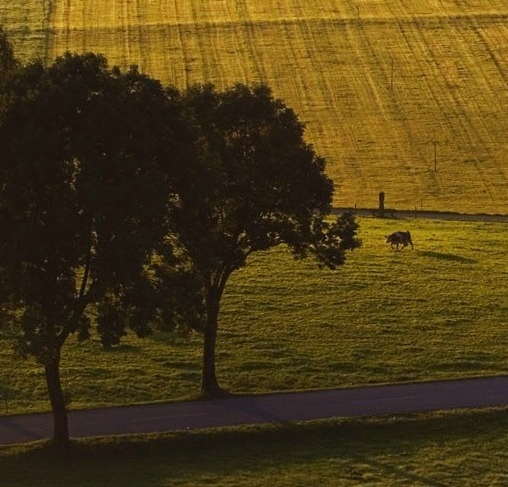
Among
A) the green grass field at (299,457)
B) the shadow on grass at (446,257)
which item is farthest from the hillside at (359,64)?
the green grass field at (299,457)

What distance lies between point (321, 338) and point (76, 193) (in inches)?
567

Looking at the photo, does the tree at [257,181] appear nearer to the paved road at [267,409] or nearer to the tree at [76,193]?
the paved road at [267,409]

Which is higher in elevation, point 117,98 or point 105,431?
point 117,98

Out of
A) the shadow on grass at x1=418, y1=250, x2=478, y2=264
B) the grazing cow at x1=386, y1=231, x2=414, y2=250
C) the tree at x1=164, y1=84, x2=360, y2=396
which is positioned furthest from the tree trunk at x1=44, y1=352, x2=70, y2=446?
the grazing cow at x1=386, y1=231, x2=414, y2=250

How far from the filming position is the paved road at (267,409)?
34.1m

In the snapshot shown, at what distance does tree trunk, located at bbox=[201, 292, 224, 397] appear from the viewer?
1459 inches

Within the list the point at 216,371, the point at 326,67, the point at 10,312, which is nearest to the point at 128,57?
the point at 326,67

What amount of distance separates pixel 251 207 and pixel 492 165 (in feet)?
139

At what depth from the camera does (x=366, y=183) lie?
240ft

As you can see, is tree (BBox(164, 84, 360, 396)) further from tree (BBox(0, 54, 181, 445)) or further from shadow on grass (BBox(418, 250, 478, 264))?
shadow on grass (BBox(418, 250, 478, 264))

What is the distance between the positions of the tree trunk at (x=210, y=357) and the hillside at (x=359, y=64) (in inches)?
1249

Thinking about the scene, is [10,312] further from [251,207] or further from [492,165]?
[492,165]

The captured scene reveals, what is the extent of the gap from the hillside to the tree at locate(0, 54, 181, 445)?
3806 cm

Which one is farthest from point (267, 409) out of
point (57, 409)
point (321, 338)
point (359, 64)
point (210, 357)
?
point (359, 64)
